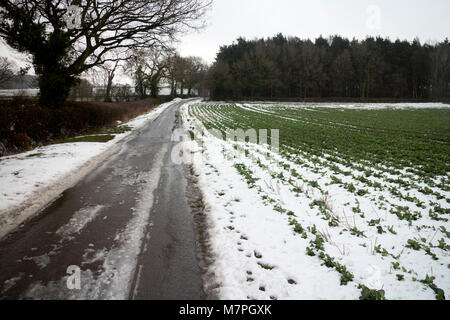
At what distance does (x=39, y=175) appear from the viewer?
290 inches

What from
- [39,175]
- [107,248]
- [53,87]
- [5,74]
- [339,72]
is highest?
[339,72]

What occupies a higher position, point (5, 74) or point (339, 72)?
point (339, 72)

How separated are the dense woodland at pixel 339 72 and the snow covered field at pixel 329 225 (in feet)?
195

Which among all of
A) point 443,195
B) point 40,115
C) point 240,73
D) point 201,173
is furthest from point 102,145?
point 240,73

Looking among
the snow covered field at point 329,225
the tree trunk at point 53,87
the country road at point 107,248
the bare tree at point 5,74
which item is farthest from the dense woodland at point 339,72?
the country road at point 107,248

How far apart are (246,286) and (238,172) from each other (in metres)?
5.31

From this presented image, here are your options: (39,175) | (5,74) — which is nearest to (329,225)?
(39,175)

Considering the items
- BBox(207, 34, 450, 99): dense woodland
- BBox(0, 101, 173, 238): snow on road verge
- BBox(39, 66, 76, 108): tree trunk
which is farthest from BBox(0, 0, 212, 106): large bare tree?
BBox(207, 34, 450, 99): dense woodland

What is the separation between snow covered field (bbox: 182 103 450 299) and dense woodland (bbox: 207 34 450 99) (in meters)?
59.4

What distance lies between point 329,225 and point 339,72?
7143cm

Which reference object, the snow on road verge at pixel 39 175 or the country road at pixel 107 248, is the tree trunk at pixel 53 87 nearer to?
the snow on road verge at pixel 39 175

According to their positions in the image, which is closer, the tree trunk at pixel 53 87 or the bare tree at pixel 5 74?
the tree trunk at pixel 53 87

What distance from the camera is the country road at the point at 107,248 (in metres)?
3.25

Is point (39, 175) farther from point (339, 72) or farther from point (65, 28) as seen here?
point (339, 72)
